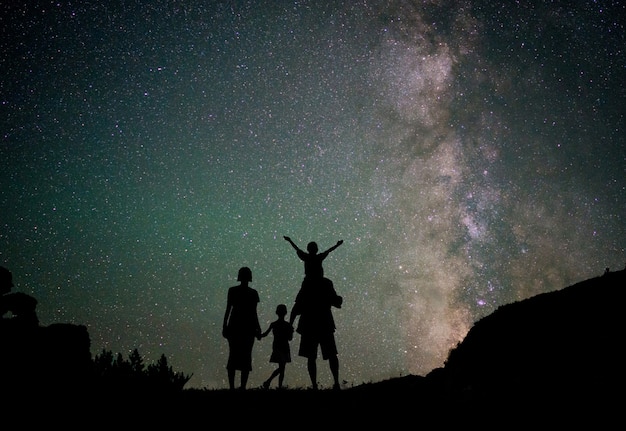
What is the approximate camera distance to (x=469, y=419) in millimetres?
3545

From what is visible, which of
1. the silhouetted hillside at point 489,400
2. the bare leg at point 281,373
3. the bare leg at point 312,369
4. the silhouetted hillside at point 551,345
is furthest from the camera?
the bare leg at point 281,373

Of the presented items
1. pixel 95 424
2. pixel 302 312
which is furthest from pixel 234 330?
pixel 95 424

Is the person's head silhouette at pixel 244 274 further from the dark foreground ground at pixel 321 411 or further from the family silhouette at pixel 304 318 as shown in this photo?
the dark foreground ground at pixel 321 411

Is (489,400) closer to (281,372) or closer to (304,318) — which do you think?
(304,318)

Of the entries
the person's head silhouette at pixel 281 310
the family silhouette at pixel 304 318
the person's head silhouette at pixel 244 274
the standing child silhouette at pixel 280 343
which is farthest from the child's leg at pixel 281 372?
the person's head silhouette at pixel 244 274

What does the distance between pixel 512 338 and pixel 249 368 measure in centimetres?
639

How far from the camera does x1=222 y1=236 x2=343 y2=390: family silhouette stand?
6004mm

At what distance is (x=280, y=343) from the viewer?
8.55 m

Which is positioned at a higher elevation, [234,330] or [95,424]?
[234,330]

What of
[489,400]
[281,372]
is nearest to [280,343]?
[281,372]

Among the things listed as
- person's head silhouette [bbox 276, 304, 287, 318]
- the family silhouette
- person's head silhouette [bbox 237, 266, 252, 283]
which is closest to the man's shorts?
the family silhouette

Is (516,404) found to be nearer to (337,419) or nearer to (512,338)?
Result: (337,419)

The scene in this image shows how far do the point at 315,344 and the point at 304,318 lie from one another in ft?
1.42

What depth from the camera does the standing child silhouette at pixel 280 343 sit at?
28.0 ft
